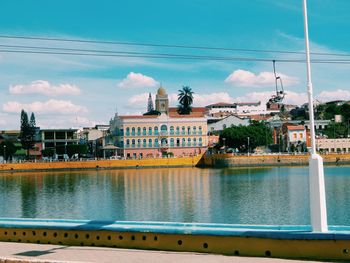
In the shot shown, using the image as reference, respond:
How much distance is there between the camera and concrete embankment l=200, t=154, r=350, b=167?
301 feet

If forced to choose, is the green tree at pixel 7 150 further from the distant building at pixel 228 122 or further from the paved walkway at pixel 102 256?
the paved walkway at pixel 102 256

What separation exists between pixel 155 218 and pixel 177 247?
56.8 feet

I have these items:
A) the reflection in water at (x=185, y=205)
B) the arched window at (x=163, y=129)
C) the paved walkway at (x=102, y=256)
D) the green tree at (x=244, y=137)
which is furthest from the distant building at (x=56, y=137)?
the paved walkway at (x=102, y=256)

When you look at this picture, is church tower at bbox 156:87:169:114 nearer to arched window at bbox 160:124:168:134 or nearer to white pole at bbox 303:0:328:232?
arched window at bbox 160:124:168:134

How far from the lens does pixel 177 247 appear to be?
10.8 m

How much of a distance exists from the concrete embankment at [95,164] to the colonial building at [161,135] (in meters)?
7.26

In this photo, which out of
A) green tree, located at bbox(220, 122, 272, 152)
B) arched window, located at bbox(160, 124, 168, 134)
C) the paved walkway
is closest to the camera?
the paved walkway

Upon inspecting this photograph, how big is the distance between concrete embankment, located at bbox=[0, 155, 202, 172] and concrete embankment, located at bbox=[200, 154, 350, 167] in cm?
553

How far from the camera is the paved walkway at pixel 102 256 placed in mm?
9578

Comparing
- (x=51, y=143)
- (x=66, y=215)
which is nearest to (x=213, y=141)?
(x=51, y=143)

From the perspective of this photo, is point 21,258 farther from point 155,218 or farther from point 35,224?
point 155,218

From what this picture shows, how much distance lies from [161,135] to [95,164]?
16.2 m

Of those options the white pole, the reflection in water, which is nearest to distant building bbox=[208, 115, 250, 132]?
the reflection in water

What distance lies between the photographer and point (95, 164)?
3600 inches
